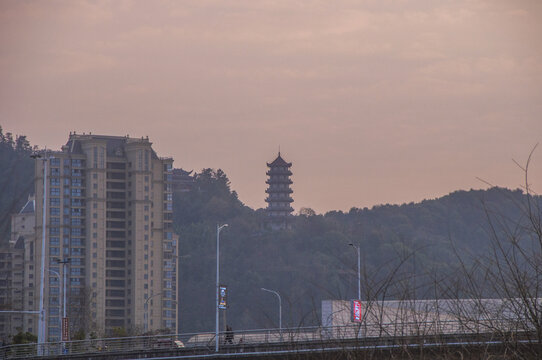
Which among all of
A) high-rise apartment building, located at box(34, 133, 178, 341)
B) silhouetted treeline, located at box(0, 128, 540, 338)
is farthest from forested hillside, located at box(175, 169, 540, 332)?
high-rise apartment building, located at box(34, 133, 178, 341)

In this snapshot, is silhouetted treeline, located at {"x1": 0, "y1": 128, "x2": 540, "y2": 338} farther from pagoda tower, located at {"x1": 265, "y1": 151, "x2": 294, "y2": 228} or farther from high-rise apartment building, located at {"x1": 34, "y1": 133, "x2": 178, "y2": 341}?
high-rise apartment building, located at {"x1": 34, "y1": 133, "x2": 178, "y2": 341}

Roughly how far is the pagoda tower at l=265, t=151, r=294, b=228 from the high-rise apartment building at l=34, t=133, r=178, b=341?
61.8m

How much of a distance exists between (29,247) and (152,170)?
66.1 feet

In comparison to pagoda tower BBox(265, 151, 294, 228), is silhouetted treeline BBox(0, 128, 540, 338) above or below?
below

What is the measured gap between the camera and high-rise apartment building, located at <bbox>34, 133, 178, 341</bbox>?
414ft

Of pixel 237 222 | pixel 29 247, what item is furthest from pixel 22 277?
pixel 237 222

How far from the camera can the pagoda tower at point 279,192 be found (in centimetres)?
19425

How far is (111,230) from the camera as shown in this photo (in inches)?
5157

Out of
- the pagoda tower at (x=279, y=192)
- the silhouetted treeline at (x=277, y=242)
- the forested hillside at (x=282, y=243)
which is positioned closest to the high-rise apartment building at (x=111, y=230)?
the silhouetted treeline at (x=277, y=242)

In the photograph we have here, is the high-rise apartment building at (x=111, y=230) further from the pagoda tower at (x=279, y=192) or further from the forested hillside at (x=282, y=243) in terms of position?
the pagoda tower at (x=279, y=192)

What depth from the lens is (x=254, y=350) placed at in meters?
35.3

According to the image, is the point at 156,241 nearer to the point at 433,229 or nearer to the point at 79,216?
the point at 79,216

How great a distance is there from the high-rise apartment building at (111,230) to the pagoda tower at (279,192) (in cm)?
6176

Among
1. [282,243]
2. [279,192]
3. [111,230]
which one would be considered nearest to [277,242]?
[282,243]
